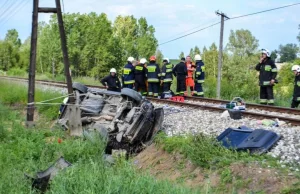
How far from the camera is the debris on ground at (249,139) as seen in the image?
733cm

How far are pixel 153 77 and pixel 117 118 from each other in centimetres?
622

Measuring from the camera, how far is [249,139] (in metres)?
7.69

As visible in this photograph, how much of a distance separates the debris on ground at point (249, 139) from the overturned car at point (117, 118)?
6.71 feet

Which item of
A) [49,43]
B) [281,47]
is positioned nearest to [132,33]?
[49,43]

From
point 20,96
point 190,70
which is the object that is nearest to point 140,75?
point 190,70

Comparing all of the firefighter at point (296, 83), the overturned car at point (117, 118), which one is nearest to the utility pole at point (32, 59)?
the overturned car at point (117, 118)

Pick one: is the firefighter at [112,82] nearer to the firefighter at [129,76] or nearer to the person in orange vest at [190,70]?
the firefighter at [129,76]

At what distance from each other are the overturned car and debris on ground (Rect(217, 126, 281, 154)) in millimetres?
2045

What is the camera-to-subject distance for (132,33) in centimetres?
5362

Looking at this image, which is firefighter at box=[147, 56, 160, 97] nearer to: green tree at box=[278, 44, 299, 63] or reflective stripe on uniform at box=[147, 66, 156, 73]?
reflective stripe on uniform at box=[147, 66, 156, 73]

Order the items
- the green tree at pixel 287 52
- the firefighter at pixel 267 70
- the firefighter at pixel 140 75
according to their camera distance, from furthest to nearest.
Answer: the green tree at pixel 287 52 → the firefighter at pixel 140 75 → the firefighter at pixel 267 70

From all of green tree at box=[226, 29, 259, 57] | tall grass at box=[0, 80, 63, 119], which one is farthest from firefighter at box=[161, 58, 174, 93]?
green tree at box=[226, 29, 259, 57]

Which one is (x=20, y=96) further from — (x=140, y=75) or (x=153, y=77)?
(x=153, y=77)


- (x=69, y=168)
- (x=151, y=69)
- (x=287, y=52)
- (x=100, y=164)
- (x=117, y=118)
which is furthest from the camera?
(x=287, y=52)
